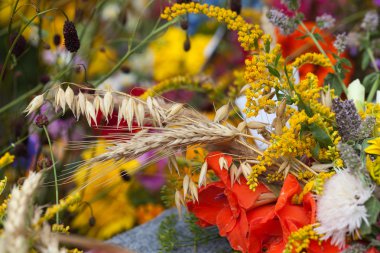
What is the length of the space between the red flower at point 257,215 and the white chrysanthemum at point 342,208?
27mm

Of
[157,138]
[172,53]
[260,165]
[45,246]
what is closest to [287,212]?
[260,165]

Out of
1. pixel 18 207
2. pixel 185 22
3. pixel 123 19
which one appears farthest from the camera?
pixel 123 19

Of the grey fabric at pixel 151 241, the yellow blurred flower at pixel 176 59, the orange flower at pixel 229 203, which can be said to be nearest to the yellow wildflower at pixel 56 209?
the orange flower at pixel 229 203

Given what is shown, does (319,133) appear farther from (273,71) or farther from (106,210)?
(106,210)

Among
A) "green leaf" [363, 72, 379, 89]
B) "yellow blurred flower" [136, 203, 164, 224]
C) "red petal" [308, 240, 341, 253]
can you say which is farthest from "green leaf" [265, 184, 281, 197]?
"yellow blurred flower" [136, 203, 164, 224]

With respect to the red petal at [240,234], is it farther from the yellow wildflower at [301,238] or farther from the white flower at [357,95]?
the white flower at [357,95]

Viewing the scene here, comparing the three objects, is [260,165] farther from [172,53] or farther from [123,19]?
[172,53]

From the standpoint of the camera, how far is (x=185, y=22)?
102 centimetres

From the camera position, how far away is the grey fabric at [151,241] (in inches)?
37.9

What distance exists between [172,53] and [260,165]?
1037 millimetres

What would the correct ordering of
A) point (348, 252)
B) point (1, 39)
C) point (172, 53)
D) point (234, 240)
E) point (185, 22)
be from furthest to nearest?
1. point (172, 53)
2. point (1, 39)
3. point (185, 22)
4. point (234, 240)
5. point (348, 252)

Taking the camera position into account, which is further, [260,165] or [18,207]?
[260,165]

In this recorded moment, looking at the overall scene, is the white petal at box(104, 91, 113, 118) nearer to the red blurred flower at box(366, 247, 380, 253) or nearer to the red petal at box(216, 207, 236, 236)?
the red petal at box(216, 207, 236, 236)

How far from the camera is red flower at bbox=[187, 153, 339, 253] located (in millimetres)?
750
